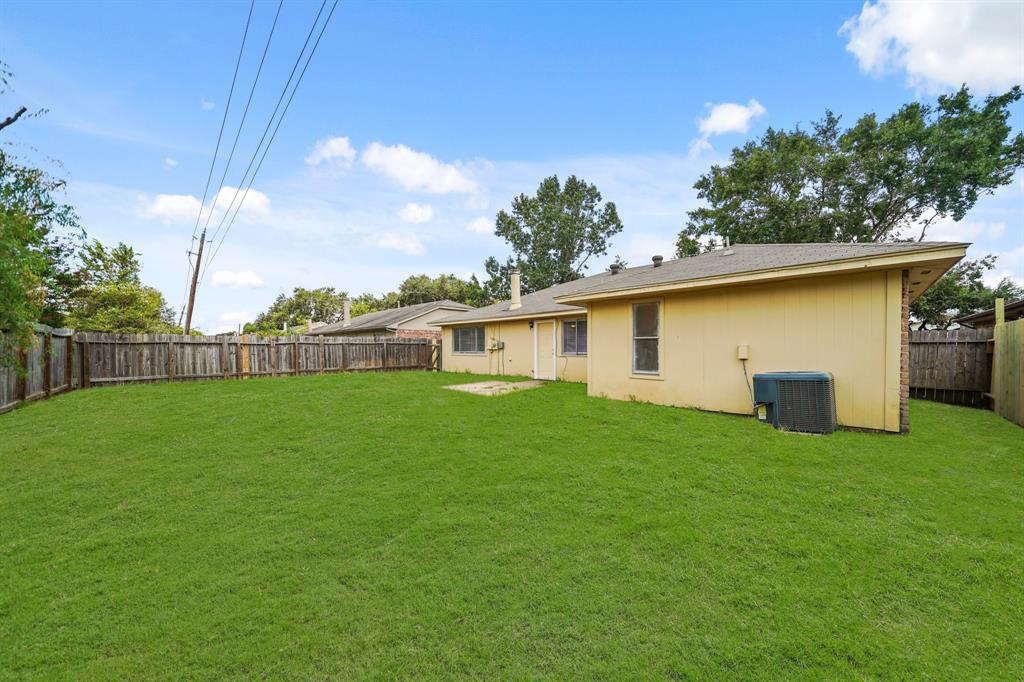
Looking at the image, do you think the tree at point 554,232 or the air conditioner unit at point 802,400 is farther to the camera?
the tree at point 554,232

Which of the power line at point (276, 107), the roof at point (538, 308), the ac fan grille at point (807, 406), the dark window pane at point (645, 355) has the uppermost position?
the power line at point (276, 107)

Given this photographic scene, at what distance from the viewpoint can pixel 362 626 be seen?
94.8 inches

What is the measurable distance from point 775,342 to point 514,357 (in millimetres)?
8608

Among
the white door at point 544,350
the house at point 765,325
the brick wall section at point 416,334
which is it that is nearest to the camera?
the house at point 765,325

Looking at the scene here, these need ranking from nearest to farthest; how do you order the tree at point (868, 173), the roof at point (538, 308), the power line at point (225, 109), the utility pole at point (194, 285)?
the power line at point (225, 109) < the roof at point (538, 308) < the utility pole at point (194, 285) < the tree at point (868, 173)

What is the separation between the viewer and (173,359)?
1153cm

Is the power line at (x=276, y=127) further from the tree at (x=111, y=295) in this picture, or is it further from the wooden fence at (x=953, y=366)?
the wooden fence at (x=953, y=366)

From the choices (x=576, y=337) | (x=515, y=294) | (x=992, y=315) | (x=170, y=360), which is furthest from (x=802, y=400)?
(x=170, y=360)

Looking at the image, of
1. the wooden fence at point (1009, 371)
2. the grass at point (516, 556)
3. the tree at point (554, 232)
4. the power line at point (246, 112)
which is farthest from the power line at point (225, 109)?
the tree at point (554, 232)

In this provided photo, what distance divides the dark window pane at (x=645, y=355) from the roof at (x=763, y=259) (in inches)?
44.4

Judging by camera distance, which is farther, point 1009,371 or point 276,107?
point 276,107

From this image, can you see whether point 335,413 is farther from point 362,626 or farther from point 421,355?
point 421,355

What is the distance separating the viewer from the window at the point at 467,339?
51.6 feet

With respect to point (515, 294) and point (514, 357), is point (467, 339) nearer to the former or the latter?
point (515, 294)
